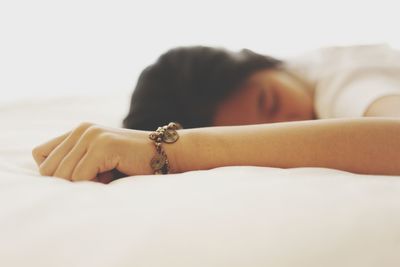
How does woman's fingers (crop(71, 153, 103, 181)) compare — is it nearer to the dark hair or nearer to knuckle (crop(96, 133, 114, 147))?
knuckle (crop(96, 133, 114, 147))

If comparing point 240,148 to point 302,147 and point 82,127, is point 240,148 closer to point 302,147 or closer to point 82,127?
point 302,147

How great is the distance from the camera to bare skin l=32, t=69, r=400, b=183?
520 millimetres

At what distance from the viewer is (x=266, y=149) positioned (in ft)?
1.80

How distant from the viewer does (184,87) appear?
1034 millimetres

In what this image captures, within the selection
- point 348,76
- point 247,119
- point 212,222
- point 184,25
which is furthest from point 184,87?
point 212,222

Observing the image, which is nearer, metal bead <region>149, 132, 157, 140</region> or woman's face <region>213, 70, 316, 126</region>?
metal bead <region>149, 132, 157, 140</region>

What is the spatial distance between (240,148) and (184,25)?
110cm

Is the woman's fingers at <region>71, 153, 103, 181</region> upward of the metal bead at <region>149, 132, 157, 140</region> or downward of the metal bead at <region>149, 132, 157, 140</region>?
downward

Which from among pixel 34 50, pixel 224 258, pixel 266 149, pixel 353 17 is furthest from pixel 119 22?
pixel 224 258

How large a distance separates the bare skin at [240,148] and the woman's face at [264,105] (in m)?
0.45

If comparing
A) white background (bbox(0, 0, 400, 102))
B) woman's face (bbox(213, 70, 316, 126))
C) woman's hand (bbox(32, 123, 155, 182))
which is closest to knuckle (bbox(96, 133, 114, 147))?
woman's hand (bbox(32, 123, 155, 182))

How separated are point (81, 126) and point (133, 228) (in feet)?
1.18

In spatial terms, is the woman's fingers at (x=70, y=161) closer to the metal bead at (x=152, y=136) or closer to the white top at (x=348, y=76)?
the metal bead at (x=152, y=136)

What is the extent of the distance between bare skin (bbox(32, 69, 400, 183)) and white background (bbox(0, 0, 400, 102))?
1.00 meters
